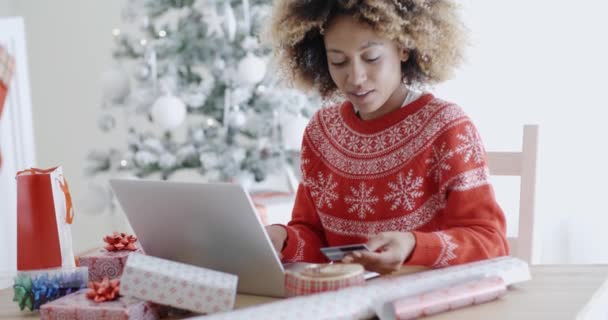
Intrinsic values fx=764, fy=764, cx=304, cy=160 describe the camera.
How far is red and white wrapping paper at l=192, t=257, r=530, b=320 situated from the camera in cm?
85

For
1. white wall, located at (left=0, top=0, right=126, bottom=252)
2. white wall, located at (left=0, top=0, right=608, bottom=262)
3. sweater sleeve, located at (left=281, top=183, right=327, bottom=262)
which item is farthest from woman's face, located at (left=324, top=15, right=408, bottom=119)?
white wall, located at (left=0, top=0, right=126, bottom=252)

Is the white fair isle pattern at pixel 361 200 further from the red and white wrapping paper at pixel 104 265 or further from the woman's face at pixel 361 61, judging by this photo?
the red and white wrapping paper at pixel 104 265

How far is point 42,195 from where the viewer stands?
43.4 inches

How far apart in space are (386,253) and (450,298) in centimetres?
13

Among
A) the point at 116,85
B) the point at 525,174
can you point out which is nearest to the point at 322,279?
the point at 525,174

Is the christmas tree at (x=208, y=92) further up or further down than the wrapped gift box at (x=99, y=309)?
further up

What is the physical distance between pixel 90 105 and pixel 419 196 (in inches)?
115

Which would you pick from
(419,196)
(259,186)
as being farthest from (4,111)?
(419,196)

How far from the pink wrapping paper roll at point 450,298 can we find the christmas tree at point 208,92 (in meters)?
2.03

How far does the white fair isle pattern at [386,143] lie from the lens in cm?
130

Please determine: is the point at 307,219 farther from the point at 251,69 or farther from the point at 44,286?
the point at 251,69

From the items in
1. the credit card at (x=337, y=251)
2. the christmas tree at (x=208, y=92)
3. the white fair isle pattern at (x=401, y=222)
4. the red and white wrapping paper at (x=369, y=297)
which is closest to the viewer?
the red and white wrapping paper at (x=369, y=297)

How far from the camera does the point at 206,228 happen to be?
99 cm

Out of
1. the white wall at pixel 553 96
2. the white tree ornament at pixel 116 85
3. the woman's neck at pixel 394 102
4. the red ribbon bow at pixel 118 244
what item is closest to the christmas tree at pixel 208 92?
the white tree ornament at pixel 116 85
